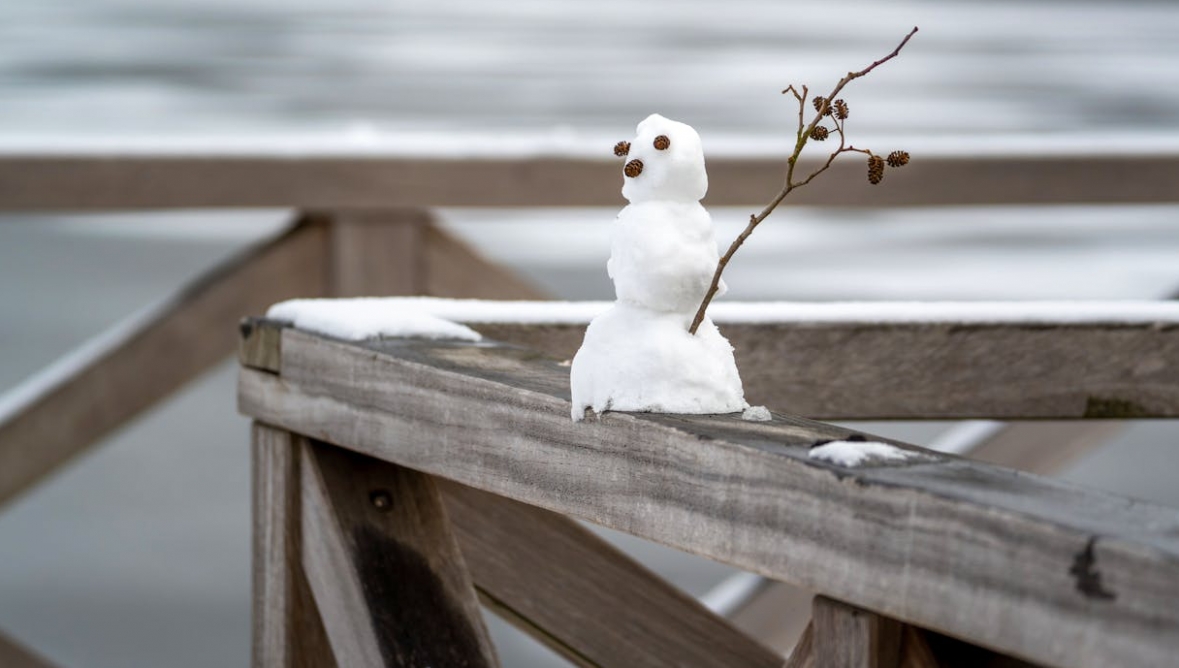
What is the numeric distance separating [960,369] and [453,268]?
0.96m

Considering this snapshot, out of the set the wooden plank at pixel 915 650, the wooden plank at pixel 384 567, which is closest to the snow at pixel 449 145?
the wooden plank at pixel 384 567

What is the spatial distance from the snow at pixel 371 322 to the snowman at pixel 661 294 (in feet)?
0.82

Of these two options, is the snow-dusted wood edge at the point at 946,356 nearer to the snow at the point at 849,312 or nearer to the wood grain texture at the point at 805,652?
the snow at the point at 849,312

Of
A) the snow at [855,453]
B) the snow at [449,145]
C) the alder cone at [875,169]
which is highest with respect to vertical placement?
the alder cone at [875,169]

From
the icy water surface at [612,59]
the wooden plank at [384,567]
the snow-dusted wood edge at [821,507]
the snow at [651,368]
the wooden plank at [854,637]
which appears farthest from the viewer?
the icy water surface at [612,59]

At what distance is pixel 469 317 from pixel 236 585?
1.96 meters

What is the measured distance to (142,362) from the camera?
6.42 feet

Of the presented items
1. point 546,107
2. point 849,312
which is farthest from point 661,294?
point 546,107

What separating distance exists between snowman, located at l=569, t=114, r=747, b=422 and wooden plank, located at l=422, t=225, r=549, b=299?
1193 mm

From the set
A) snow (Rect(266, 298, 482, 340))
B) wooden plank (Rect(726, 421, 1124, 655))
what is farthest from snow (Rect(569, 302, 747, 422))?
wooden plank (Rect(726, 421, 1124, 655))

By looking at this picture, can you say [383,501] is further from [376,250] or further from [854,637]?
[376,250]

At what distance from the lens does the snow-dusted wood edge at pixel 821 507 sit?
52 centimetres

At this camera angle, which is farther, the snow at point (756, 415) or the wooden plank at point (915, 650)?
the snow at point (756, 415)

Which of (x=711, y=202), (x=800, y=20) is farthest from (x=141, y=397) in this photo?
(x=800, y=20)
